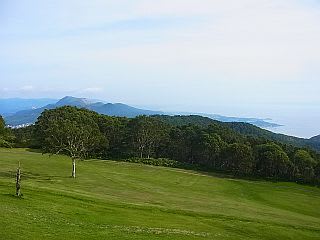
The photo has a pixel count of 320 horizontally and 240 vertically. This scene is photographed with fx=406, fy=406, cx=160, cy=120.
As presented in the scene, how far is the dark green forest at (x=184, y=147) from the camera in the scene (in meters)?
94.3

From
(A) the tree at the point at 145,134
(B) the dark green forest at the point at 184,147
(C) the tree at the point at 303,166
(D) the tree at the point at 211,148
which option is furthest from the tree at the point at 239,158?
(A) the tree at the point at 145,134

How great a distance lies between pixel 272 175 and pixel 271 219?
5666cm

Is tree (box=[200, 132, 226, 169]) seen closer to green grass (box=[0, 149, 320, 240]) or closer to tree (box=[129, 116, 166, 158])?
tree (box=[129, 116, 166, 158])

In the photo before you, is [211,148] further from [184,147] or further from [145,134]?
[145,134]

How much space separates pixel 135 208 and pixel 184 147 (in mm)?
81812

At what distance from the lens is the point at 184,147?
118 metres

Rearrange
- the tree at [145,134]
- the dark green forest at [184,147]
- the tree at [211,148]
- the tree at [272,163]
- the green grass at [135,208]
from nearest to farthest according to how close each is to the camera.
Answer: the green grass at [135,208] < the tree at [272,163] < the dark green forest at [184,147] < the tree at [211,148] < the tree at [145,134]

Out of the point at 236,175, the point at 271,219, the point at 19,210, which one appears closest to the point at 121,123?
the point at 236,175

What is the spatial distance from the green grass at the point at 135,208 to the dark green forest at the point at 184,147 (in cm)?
1936

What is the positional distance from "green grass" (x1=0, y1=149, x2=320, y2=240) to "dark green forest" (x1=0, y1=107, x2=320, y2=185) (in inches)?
762

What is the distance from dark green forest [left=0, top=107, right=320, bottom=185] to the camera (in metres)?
94.3

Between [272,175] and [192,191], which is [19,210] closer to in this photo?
[192,191]

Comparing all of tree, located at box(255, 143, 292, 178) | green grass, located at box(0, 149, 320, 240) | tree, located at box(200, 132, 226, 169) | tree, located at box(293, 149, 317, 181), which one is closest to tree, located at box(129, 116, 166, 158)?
tree, located at box(200, 132, 226, 169)

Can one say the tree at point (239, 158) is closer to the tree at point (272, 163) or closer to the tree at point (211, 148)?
the tree at point (272, 163)
